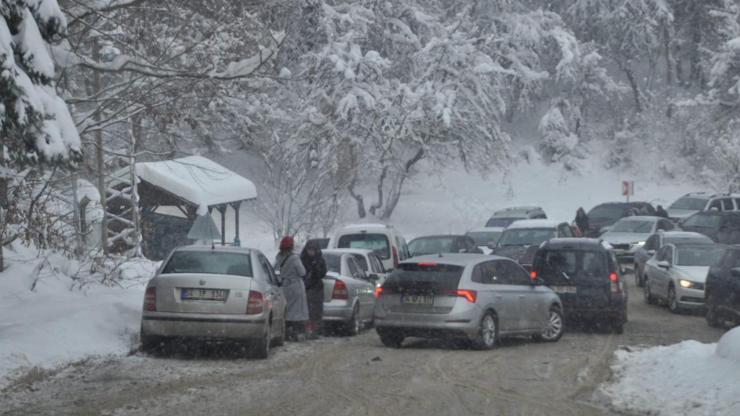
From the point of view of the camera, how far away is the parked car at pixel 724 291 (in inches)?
740

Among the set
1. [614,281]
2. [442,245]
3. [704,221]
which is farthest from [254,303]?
[704,221]

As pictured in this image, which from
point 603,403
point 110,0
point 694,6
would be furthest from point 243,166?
point 603,403

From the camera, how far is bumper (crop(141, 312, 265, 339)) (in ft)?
47.2

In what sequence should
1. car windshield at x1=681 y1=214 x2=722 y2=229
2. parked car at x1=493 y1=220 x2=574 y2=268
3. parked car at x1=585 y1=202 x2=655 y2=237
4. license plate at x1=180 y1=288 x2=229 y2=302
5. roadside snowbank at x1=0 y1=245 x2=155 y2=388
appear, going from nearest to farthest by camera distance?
1. roadside snowbank at x1=0 y1=245 x2=155 y2=388
2. license plate at x1=180 y1=288 x2=229 y2=302
3. parked car at x1=493 y1=220 x2=574 y2=268
4. car windshield at x1=681 y1=214 x2=722 y2=229
5. parked car at x1=585 y1=202 x2=655 y2=237

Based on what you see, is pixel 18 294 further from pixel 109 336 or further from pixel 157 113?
pixel 157 113

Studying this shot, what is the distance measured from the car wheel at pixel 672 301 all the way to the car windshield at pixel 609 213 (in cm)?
2110

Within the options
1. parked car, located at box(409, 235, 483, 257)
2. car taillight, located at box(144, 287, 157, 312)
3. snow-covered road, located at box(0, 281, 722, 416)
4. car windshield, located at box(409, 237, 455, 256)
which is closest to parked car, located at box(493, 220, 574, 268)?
parked car, located at box(409, 235, 483, 257)

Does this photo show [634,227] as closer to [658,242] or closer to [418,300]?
[658,242]

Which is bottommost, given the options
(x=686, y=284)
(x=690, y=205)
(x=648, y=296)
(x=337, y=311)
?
(x=648, y=296)

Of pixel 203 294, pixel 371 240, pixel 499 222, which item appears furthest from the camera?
pixel 499 222

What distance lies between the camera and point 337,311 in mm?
18594

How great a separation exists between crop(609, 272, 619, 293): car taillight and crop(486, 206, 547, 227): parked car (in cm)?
1960

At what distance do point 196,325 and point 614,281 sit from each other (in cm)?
803

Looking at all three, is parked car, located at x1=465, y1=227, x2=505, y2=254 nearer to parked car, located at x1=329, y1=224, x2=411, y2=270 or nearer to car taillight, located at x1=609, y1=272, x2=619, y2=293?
parked car, located at x1=329, y1=224, x2=411, y2=270
